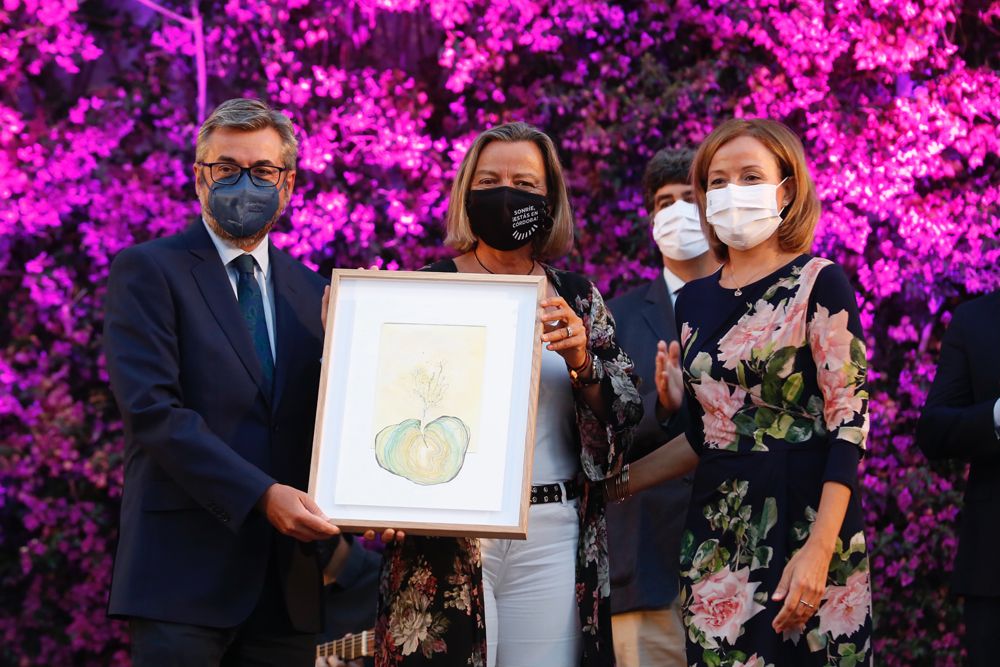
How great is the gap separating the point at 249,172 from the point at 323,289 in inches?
15.7

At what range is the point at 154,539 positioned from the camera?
2.87m

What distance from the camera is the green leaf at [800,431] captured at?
2615mm

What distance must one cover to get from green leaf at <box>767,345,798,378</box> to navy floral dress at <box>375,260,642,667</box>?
433 mm

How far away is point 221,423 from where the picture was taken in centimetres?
291

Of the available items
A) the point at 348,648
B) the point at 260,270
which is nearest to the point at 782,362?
the point at 260,270

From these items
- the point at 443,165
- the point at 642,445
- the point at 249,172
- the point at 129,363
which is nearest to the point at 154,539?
the point at 129,363

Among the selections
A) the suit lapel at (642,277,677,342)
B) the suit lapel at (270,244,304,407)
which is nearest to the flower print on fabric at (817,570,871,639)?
the suit lapel at (270,244,304,407)

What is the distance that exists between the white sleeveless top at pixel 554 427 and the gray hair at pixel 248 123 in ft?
2.93

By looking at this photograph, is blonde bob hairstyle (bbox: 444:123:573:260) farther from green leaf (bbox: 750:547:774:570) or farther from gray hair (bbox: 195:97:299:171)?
green leaf (bbox: 750:547:774:570)

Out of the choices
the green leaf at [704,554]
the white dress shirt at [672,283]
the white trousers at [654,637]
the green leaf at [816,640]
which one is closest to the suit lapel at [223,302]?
the green leaf at [704,554]

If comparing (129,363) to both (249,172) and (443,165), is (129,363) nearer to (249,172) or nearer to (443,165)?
(249,172)

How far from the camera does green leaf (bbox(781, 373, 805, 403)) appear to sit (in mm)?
2613

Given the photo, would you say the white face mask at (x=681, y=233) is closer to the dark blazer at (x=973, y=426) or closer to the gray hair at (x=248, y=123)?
the dark blazer at (x=973, y=426)

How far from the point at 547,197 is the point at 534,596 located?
1048mm
